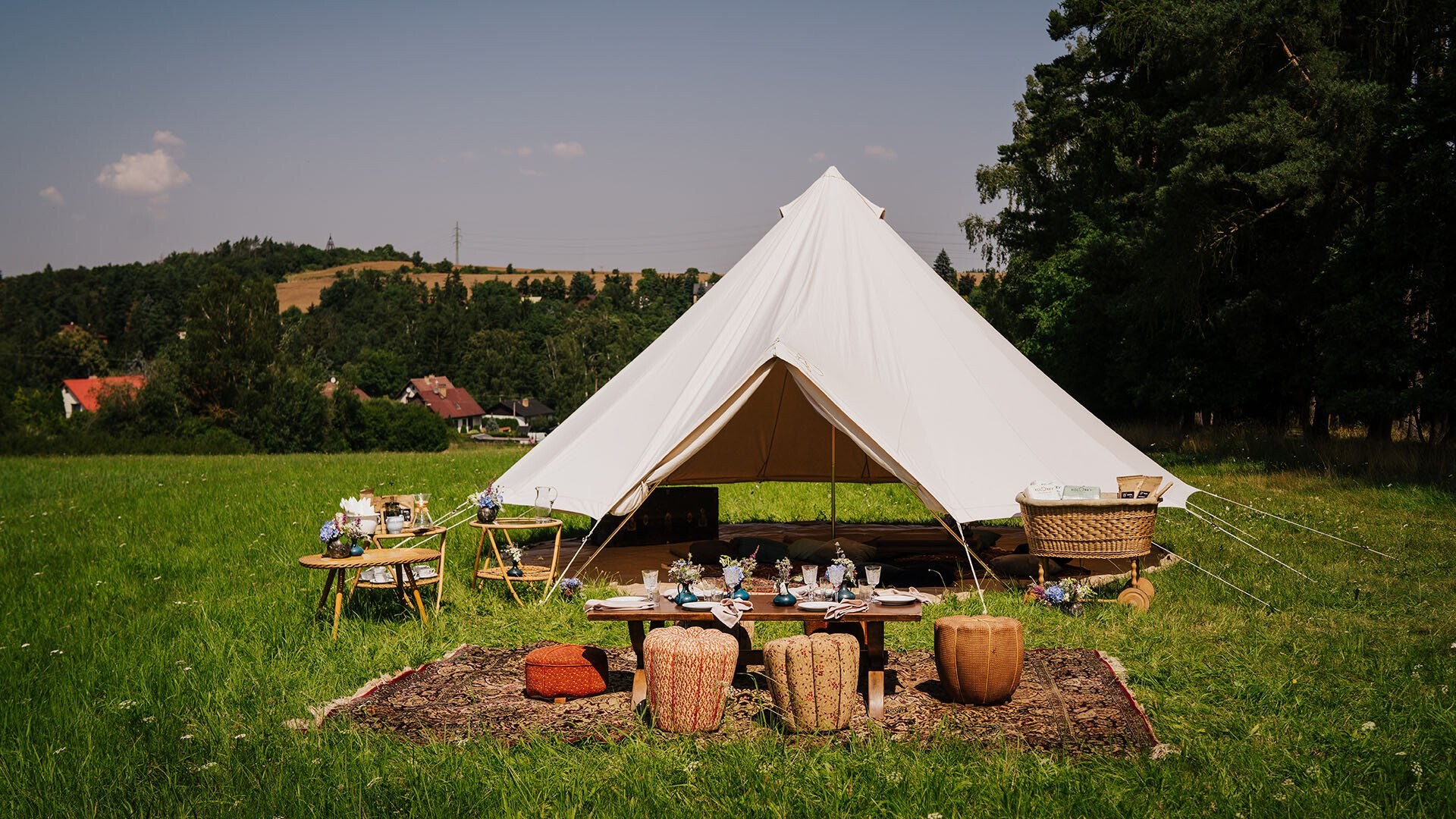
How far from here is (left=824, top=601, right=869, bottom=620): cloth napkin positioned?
4.57m

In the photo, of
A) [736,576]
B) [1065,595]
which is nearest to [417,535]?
[736,576]

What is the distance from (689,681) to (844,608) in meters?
0.78

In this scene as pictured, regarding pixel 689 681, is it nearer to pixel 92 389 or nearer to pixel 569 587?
pixel 569 587

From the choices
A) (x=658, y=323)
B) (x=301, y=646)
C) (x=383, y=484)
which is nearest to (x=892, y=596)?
(x=301, y=646)

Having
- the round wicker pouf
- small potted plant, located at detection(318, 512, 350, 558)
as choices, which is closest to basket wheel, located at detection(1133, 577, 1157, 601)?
the round wicker pouf

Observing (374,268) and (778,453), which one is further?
(374,268)

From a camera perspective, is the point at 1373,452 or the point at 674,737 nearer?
the point at 674,737

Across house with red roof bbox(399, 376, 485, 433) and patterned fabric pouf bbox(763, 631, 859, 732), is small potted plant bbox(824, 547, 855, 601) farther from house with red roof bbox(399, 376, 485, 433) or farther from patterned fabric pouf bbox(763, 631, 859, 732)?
house with red roof bbox(399, 376, 485, 433)

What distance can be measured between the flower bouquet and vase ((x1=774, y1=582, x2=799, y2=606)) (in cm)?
238

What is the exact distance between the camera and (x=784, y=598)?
4816 millimetres

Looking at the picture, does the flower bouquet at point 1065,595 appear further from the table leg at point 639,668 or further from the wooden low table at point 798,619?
the table leg at point 639,668

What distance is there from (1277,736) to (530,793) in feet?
9.03

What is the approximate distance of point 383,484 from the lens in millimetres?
14016

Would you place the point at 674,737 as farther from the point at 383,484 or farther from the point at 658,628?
the point at 383,484
